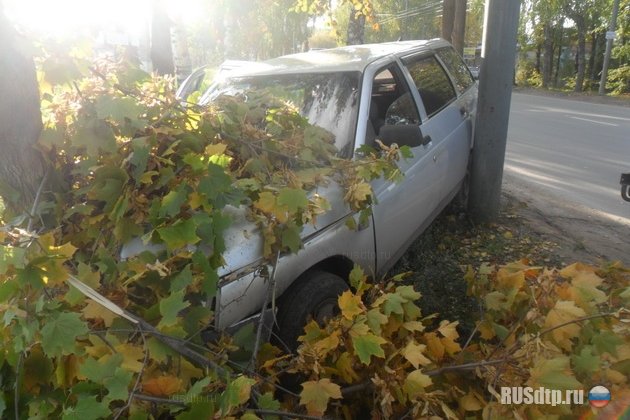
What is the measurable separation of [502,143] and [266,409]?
3906 mm

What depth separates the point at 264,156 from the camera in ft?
9.14

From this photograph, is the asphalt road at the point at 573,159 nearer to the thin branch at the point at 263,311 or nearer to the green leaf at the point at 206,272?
the thin branch at the point at 263,311

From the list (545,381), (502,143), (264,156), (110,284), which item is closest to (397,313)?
(545,381)

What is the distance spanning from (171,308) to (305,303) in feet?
3.35

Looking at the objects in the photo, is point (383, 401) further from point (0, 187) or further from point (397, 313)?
point (0, 187)

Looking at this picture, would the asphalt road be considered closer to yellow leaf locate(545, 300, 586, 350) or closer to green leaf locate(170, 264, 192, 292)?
yellow leaf locate(545, 300, 586, 350)

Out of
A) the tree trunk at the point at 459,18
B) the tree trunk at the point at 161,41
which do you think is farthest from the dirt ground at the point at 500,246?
the tree trunk at the point at 459,18

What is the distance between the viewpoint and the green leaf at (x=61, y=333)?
66.1 inches

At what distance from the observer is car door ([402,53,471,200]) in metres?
4.32

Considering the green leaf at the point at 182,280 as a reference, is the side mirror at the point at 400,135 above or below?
above

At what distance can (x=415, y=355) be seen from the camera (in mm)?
2219

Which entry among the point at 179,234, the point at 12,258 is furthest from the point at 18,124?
the point at 179,234

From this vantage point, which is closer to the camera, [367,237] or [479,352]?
[479,352]

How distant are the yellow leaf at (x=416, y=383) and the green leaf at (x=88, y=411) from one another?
3.74ft
